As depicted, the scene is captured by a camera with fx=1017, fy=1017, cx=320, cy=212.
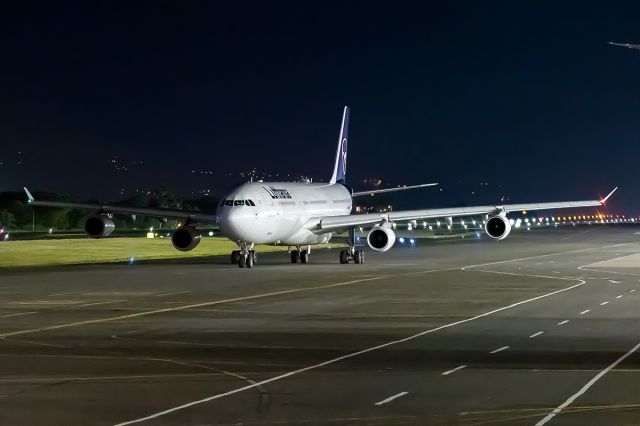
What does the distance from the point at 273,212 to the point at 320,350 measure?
27.2m

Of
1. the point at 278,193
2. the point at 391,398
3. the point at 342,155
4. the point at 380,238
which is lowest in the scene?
the point at 391,398

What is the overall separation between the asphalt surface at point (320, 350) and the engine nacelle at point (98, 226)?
9.93 m

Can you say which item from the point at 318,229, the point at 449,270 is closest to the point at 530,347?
the point at 449,270

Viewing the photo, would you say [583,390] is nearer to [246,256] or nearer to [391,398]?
[391,398]

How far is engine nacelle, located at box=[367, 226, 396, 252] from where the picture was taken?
5003 centimetres

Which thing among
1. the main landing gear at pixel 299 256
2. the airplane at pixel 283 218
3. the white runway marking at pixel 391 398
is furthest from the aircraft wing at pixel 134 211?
the white runway marking at pixel 391 398

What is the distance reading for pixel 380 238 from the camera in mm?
50281

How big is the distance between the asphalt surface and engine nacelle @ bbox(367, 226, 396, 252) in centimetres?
826

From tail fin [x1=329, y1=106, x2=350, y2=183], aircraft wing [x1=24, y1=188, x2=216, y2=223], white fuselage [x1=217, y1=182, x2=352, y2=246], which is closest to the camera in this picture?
white fuselage [x1=217, y1=182, x2=352, y2=246]

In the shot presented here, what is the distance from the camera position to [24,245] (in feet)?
209

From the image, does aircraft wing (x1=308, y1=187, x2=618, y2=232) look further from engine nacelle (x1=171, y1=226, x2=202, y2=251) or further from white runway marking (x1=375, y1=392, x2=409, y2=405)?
white runway marking (x1=375, y1=392, x2=409, y2=405)

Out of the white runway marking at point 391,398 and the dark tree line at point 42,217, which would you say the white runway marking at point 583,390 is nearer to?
the white runway marking at point 391,398

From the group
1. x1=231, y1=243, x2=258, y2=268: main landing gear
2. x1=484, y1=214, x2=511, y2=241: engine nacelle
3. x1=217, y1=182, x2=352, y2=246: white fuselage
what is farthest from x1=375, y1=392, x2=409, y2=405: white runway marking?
x1=484, y1=214, x2=511, y2=241: engine nacelle

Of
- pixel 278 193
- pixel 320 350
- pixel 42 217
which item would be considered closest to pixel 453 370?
pixel 320 350
